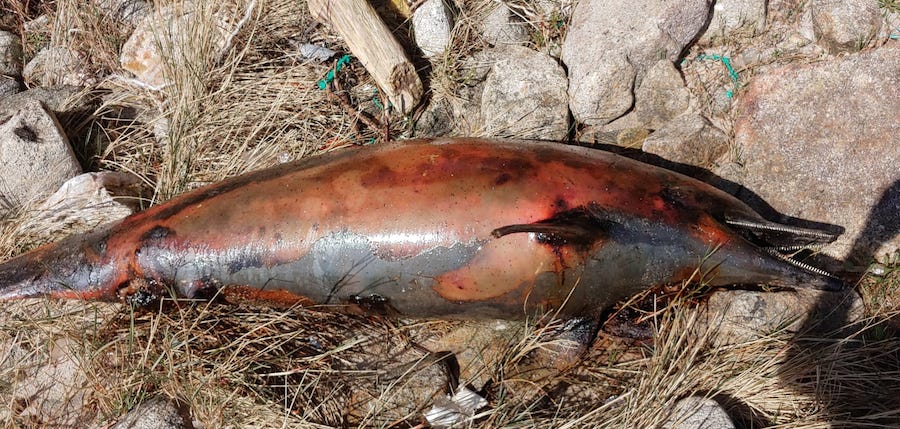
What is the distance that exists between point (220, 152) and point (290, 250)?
1318 millimetres

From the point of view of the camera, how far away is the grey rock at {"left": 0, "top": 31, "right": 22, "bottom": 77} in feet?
14.8

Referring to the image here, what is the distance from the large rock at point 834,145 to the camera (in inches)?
129

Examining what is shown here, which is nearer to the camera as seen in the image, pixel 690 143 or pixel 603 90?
pixel 690 143

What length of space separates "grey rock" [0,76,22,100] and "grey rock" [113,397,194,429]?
8.35 ft

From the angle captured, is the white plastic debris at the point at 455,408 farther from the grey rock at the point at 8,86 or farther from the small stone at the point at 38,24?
the small stone at the point at 38,24

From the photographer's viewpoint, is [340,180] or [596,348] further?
Result: [596,348]

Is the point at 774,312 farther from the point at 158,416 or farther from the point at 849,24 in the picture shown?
the point at 158,416

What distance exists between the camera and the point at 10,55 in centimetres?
454

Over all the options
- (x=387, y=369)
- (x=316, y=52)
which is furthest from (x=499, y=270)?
(x=316, y=52)

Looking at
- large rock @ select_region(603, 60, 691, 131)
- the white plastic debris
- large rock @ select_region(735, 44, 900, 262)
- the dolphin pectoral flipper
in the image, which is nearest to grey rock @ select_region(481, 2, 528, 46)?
large rock @ select_region(603, 60, 691, 131)

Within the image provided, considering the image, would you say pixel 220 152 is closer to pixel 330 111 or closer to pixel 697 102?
pixel 330 111

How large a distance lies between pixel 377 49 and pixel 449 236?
1549mm

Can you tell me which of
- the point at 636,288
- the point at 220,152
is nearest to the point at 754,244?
the point at 636,288

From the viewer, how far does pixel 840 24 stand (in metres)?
3.48
